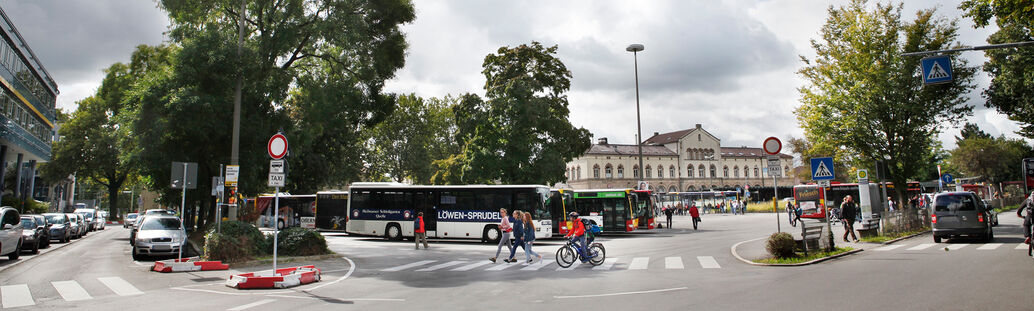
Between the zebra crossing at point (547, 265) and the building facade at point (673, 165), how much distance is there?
73.5 m

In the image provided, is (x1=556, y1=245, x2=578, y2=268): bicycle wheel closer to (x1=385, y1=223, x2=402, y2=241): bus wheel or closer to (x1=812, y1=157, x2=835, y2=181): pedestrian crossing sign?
(x1=812, y1=157, x2=835, y2=181): pedestrian crossing sign

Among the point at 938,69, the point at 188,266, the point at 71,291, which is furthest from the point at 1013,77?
the point at 71,291

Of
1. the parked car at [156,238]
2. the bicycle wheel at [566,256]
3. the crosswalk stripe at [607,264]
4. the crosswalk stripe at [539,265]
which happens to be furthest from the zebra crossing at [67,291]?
the crosswalk stripe at [607,264]

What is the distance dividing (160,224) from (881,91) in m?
29.2

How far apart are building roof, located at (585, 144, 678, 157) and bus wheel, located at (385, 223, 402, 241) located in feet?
218

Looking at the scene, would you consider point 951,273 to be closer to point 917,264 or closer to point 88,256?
point 917,264

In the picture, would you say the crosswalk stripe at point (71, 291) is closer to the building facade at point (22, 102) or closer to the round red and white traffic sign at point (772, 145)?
the round red and white traffic sign at point (772, 145)

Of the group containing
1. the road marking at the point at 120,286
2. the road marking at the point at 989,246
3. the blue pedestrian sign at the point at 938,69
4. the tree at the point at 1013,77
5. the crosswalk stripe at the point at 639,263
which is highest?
the tree at the point at 1013,77

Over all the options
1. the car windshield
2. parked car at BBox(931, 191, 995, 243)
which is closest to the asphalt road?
parked car at BBox(931, 191, 995, 243)

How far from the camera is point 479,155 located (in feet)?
113

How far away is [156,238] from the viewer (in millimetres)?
17266

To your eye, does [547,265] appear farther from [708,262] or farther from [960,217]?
[960,217]

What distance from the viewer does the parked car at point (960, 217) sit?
692 inches

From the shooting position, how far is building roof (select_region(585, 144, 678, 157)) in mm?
92438
